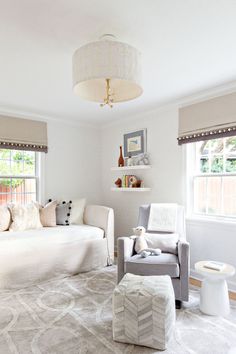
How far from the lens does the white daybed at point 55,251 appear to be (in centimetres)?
302

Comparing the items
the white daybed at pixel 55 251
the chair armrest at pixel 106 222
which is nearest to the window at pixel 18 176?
the white daybed at pixel 55 251

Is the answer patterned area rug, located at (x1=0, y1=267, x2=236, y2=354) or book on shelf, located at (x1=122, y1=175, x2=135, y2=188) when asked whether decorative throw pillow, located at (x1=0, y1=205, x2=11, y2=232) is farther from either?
book on shelf, located at (x1=122, y1=175, x2=135, y2=188)

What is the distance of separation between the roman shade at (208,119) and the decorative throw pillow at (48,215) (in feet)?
6.79

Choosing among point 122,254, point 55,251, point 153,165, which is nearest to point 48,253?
point 55,251

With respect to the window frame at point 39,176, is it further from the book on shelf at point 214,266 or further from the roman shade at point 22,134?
the book on shelf at point 214,266

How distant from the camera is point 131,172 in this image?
4355 millimetres

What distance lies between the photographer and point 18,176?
4070mm

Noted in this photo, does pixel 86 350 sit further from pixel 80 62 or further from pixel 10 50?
pixel 10 50

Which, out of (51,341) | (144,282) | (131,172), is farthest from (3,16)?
(131,172)

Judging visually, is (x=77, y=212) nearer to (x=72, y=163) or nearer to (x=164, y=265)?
(x=72, y=163)

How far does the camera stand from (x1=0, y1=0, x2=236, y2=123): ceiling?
1655 millimetres

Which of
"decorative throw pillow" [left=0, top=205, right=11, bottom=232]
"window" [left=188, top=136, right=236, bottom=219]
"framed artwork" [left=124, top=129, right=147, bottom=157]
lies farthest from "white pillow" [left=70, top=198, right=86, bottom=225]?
"window" [left=188, top=136, right=236, bottom=219]

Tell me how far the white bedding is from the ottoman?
60.7 inches

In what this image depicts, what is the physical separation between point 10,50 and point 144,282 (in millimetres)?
2207
